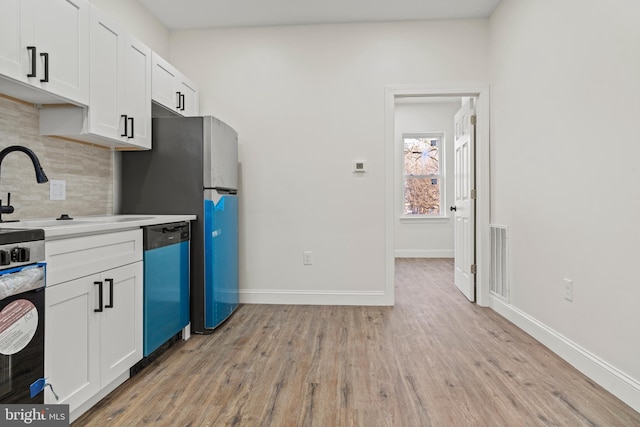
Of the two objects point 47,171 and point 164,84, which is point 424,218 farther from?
point 47,171

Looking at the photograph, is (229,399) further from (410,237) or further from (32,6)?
(410,237)

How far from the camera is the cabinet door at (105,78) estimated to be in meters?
2.06

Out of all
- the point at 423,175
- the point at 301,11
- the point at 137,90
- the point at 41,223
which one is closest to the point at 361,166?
the point at 301,11

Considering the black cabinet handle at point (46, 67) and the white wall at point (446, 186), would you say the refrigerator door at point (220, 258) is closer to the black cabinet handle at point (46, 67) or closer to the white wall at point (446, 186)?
the black cabinet handle at point (46, 67)

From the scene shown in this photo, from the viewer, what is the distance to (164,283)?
7.52ft

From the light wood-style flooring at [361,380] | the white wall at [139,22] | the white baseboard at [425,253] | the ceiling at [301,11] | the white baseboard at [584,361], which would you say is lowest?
the light wood-style flooring at [361,380]

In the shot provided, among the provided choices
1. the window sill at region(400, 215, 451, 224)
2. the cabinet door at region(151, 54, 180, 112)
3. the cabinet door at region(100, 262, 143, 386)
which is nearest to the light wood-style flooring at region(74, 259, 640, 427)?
the cabinet door at region(100, 262, 143, 386)

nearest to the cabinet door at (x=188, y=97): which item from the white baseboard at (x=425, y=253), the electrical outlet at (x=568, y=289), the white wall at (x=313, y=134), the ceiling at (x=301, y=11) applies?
the white wall at (x=313, y=134)

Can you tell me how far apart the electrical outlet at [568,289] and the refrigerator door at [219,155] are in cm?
249

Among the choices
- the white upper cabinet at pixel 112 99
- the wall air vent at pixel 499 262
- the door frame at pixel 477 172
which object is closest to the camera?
the white upper cabinet at pixel 112 99

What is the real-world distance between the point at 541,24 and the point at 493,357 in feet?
7.63

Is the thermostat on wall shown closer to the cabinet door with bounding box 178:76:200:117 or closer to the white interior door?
the white interior door

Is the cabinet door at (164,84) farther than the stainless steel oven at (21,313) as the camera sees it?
Yes

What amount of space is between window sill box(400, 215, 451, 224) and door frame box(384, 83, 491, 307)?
3.06m
